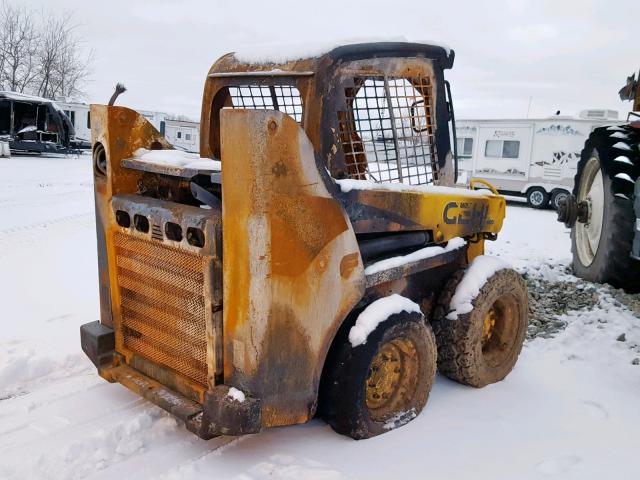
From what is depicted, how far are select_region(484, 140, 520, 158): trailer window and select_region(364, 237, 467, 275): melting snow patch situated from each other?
1371 centimetres

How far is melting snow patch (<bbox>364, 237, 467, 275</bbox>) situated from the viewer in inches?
135

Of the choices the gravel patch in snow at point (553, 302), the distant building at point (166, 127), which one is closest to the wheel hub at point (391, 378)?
the gravel patch in snow at point (553, 302)

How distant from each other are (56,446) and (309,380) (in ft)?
4.64

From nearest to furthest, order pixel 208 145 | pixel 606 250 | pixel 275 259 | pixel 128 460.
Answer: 1. pixel 275 259
2. pixel 128 460
3. pixel 208 145
4. pixel 606 250

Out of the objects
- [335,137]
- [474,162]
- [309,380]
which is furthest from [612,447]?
[474,162]

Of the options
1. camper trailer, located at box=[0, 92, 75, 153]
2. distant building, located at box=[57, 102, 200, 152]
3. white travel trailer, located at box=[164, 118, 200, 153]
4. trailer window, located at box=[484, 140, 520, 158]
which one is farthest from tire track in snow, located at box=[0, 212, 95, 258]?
white travel trailer, located at box=[164, 118, 200, 153]

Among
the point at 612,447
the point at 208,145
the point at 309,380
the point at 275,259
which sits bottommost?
the point at 612,447

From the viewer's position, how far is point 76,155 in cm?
2467

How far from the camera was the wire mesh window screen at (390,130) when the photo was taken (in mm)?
3467

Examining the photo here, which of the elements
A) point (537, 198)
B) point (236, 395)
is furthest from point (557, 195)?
point (236, 395)

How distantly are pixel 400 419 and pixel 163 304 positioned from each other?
5.03 feet

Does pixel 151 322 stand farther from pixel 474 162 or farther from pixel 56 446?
pixel 474 162

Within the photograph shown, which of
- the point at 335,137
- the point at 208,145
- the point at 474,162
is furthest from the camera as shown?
the point at 474,162

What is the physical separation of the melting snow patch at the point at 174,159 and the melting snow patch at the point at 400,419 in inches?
68.6
